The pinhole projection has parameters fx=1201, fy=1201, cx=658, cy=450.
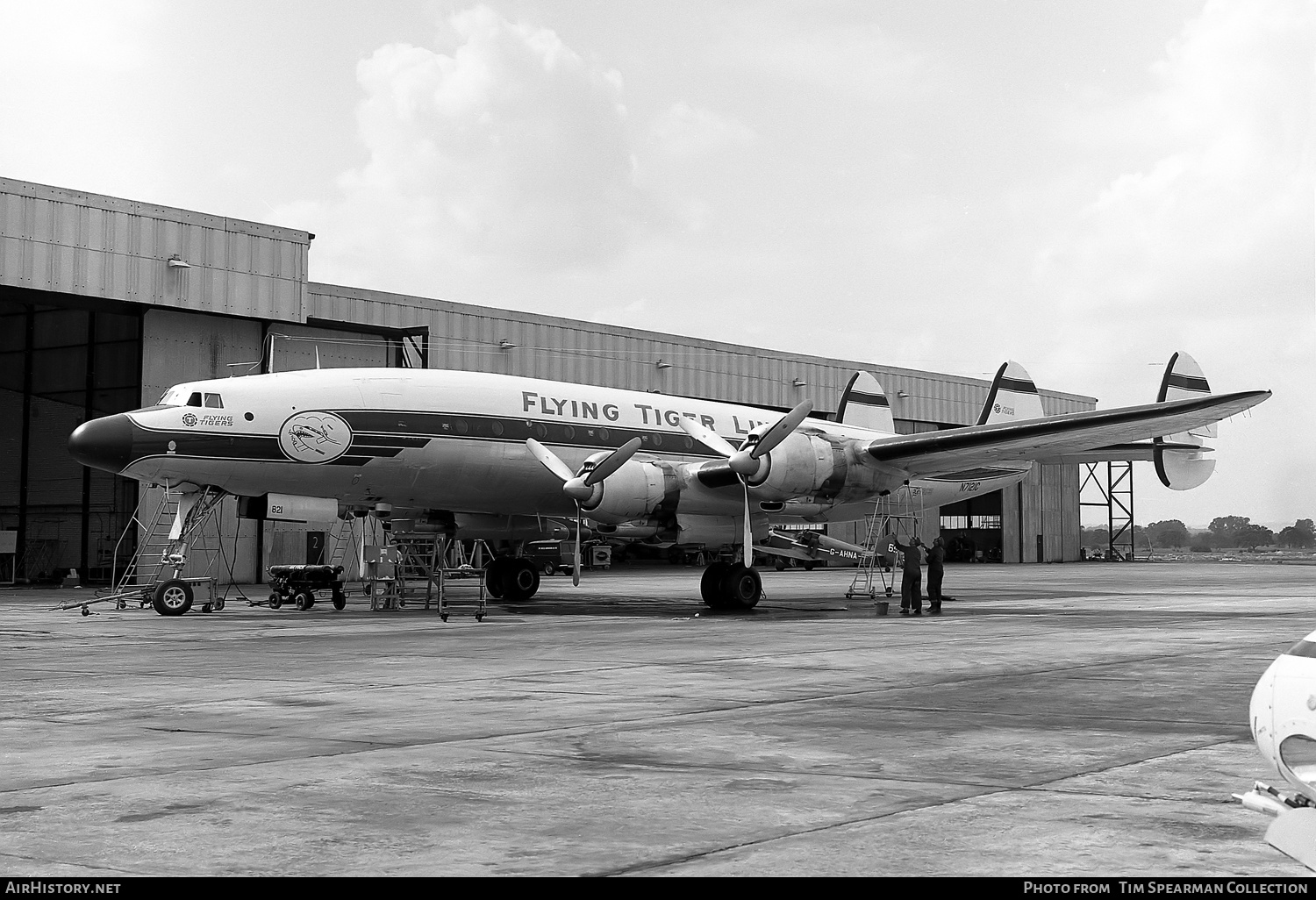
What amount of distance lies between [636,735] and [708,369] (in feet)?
154

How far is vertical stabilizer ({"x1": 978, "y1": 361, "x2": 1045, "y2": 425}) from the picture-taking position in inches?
1280

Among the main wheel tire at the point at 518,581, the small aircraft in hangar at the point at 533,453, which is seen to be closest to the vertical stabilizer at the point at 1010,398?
the small aircraft in hangar at the point at 533,453

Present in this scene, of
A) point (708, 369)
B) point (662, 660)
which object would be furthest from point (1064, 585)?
point (662, 660)

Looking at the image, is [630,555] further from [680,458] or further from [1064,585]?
[680,458]

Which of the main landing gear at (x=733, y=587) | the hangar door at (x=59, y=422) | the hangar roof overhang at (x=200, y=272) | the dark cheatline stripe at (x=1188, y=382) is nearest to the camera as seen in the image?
the main landing gear at (x=733, y=587)

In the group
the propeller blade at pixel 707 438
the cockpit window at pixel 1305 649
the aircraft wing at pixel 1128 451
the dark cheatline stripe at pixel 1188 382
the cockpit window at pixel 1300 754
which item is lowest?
the cockpit window at pixel 1300 754

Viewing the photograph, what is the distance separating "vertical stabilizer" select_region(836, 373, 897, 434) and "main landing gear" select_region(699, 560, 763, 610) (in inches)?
456

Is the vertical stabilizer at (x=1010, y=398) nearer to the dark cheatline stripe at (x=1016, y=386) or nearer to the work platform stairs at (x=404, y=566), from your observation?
the dark cheatline stripe at (x=1016, y=386)

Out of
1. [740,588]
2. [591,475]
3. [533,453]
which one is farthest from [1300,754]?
[533,453]

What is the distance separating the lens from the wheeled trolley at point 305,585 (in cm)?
2420

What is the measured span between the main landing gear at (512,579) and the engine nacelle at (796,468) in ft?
22.3

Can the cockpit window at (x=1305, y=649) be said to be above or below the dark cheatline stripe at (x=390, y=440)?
below

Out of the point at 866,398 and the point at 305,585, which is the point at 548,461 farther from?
the point at 866,398

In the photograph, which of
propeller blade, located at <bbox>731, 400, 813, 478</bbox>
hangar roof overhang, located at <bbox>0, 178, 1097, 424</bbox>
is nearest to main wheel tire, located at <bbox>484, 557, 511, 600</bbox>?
propeller blade, located at <bbox>731, 400, 813, 478</bbox>
